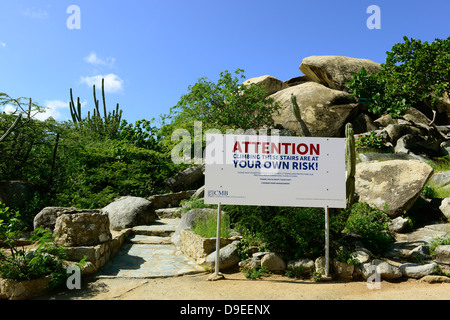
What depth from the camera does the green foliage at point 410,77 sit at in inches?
488

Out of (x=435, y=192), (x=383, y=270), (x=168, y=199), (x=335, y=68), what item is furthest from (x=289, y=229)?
(x=335, y=68)

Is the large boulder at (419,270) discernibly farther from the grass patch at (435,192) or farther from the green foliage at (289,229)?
the grass patch at (435,192)

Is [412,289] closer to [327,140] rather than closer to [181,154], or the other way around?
[327,140]

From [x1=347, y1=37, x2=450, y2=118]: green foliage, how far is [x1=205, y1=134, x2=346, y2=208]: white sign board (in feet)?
29.3

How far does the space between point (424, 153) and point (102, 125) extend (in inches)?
633

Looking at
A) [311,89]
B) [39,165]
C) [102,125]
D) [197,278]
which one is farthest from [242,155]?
[102,125]

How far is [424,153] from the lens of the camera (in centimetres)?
1377

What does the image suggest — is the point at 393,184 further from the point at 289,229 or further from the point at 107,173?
the point at 107,173

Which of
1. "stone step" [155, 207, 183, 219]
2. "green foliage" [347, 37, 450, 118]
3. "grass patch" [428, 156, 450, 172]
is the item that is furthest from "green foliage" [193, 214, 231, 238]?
"green foliage" [347, 37, 450, 118]

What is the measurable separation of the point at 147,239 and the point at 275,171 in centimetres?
382

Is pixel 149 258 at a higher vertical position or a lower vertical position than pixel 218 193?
lower

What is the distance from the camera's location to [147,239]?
797cm

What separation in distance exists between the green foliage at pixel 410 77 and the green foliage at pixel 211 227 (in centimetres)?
966

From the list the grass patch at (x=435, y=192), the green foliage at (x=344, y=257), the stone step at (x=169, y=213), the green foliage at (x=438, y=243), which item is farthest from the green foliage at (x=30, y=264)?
the grass patch at (x=435, y=192)
